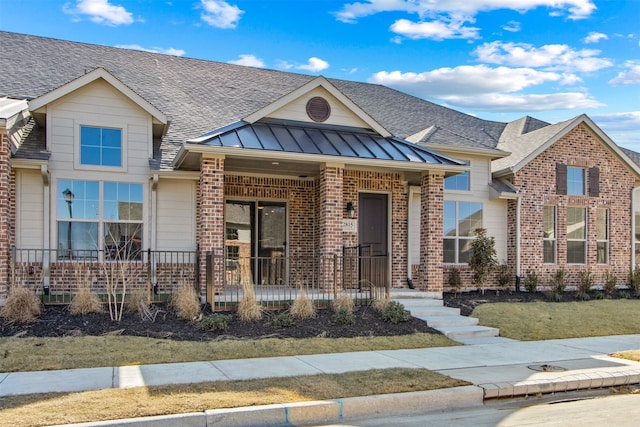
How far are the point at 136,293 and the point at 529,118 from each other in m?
15.9

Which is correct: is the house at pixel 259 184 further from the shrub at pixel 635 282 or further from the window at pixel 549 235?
the shrub at pixel 635 282

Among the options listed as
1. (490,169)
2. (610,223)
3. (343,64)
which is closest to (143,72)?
(343,64)

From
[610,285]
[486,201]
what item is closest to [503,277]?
[486,201]

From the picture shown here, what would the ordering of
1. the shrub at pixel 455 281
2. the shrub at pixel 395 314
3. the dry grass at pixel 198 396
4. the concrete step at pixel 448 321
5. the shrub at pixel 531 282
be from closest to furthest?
the dry grass at pixel 198 396
the shrub at pixel 395 314
the concrete step at pixel 448 321
the shrub at pixel 455 281
the shrub at pixel 531 282

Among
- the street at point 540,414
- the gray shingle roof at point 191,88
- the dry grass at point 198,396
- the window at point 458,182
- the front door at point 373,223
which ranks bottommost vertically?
the street at point 540,414

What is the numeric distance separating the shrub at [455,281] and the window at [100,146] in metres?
9.29

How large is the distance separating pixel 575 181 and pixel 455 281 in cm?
594

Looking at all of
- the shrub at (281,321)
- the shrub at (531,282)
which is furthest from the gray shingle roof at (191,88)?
the shrub at (281,321)

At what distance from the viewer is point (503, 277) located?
1689cm

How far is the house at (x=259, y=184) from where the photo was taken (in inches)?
495

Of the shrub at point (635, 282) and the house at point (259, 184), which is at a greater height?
the house at point (259, 184)

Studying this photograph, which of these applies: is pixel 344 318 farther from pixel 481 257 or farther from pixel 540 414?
pixel 481 257

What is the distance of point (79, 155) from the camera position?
13062 mm

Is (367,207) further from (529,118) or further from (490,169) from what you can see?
(529,118)
